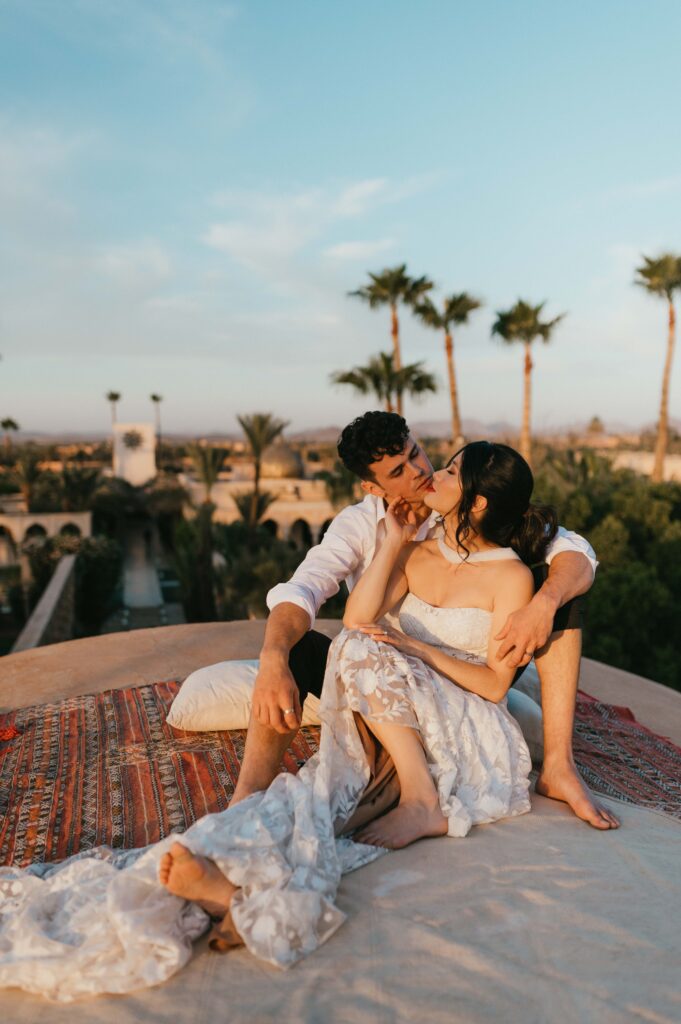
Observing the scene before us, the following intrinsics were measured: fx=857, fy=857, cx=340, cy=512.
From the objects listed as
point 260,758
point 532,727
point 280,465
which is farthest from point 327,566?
point 280,465

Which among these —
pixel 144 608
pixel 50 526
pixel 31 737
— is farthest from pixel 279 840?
pixel 50 526

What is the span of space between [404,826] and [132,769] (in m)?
1.35

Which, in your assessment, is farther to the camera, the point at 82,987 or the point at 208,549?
the point at 208,549

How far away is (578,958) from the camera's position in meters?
1.86

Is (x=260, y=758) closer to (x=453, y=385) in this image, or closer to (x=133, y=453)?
(x=453, y=385)

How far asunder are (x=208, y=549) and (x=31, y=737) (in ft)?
53.3

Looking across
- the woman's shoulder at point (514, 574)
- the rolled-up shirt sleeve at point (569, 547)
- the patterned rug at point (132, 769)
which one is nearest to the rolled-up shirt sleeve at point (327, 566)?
the woman's shoulder at point (514, 574)

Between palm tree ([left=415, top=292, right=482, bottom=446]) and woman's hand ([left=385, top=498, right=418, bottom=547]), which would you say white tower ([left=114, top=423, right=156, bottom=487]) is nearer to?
palm tree ([left=415, top=292, right=482, bottom=446])

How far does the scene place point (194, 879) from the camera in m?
1.84

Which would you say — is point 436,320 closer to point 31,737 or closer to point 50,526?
point 50,526

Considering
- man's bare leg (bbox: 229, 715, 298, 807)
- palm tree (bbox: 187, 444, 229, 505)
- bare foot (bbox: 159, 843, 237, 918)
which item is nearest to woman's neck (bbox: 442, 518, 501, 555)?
man's bare leg (bbox: 229, 715, 298, 807)

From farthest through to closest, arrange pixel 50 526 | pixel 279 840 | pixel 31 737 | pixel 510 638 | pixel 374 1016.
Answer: pixel 50 526, pixel 31 737, pixel 510 638, pixel 279 840, pixel 374 1016

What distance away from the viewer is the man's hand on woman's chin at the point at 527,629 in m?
2.55

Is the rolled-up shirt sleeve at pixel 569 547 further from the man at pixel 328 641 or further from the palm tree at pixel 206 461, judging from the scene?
the palm tree at pixel 206 461
